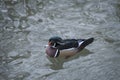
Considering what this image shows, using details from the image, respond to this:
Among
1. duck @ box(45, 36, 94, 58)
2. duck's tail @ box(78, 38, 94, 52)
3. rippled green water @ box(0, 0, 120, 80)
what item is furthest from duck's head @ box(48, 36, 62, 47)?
duck's tail @ box(78, 38, 94, 52)

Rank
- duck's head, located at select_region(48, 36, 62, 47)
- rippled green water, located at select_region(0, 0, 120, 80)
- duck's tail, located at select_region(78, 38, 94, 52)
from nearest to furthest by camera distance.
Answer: rippled green water, located at select_region(0, 0, 120, 80), duck's head, located at select_region(48, 36, 62, 47), duck's tail, located at select_region(78, 38, 94, 52)

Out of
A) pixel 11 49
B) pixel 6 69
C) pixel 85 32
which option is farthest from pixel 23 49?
pixel 85 32

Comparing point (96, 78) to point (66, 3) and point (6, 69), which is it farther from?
point (66, 3)

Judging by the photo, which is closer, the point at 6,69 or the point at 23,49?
the point at 6,69

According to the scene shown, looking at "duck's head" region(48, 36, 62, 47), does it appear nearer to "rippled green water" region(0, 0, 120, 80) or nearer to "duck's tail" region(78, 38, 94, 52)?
"rippled green water" region(0, 0, 120, 80)

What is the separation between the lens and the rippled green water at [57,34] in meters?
9.98

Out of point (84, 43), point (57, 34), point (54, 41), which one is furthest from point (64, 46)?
point (57, 34)

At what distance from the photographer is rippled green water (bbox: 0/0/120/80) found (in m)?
9.98

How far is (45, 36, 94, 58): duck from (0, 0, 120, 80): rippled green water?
0.17 meters

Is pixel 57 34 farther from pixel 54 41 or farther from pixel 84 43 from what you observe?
pixel 84 43

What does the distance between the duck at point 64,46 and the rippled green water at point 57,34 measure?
0.17m

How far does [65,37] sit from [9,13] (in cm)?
268

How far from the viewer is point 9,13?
13.5 metres

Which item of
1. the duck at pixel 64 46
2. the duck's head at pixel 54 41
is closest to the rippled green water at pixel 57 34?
the duck at pixel 64 46
